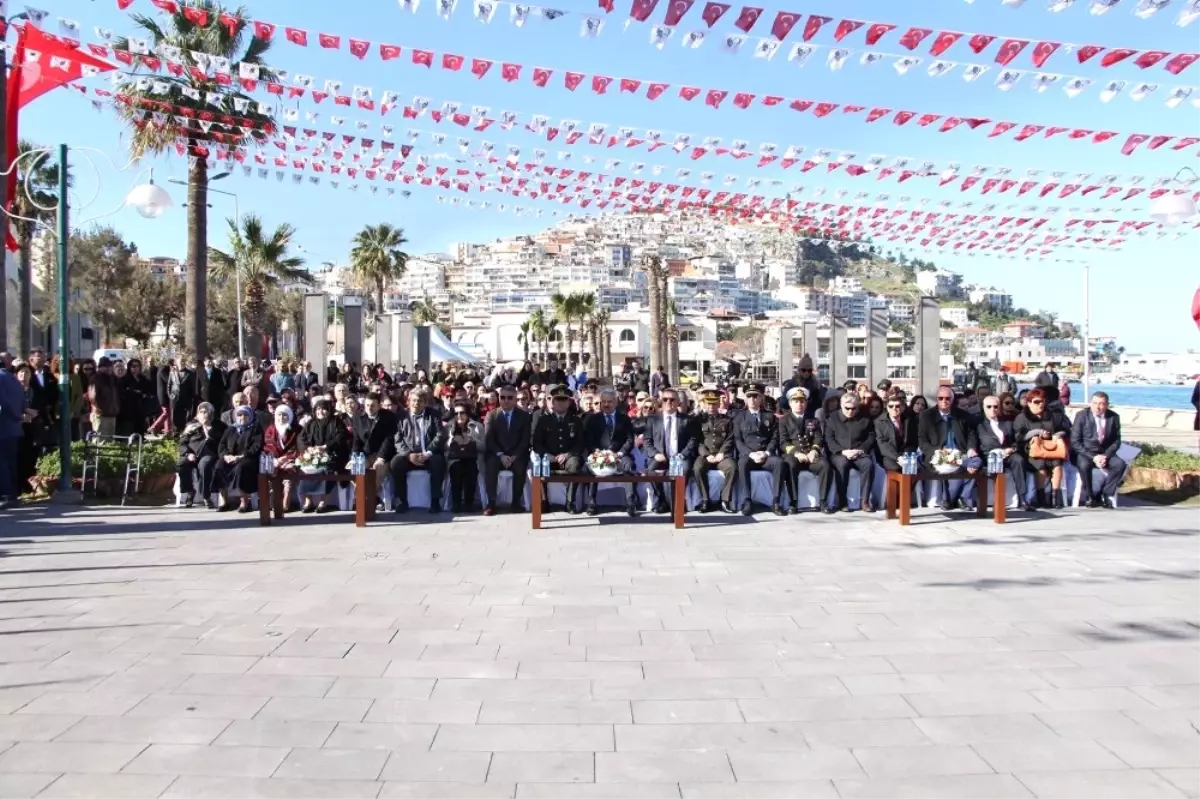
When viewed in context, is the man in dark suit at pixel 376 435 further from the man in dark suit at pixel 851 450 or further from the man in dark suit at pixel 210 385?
the man in dark suit at pixel 210 385

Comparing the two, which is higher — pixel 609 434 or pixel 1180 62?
pixel 1180 62

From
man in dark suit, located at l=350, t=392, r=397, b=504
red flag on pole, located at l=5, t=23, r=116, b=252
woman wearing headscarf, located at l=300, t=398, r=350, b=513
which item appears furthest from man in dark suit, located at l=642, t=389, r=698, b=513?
red flag on pole, located at l=5, t=23, r=116, b=252

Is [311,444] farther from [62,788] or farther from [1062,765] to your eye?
[1062,765]

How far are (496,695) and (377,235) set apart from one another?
45.1m

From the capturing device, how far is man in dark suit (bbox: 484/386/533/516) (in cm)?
1136

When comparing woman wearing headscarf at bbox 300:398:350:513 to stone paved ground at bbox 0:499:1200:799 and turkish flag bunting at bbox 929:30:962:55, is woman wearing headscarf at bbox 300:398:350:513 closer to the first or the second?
stone paved ground at bbox 0:499:1200:799

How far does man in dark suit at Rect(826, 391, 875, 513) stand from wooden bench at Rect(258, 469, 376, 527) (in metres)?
5.21

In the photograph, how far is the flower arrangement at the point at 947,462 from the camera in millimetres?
10578

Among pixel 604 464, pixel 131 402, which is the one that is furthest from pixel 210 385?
pixel 604 464

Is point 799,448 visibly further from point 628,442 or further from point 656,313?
point 656,313

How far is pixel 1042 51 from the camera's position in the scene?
9.77 m

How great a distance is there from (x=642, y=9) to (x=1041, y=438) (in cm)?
678

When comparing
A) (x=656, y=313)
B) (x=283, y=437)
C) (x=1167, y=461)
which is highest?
(x=656, y=313)

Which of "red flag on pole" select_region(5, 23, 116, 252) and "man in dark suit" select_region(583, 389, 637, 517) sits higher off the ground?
"red flag on pole" select_region(5, 23, 116, 252)
